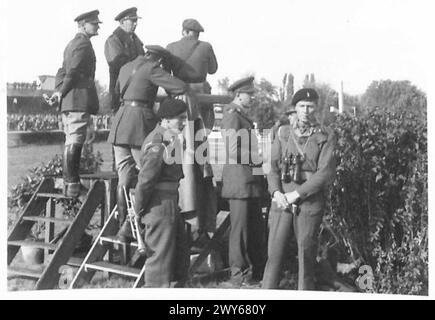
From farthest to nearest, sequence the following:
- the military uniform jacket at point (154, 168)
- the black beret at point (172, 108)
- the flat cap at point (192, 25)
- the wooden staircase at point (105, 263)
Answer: the flat cap at point (192, 25)
the wooden staircase at point (105, 263)
the black beret at point (172, 108)
the military uniform jacket at point (154, 168)

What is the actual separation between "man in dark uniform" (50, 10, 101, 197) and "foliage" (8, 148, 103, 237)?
0.41 feet

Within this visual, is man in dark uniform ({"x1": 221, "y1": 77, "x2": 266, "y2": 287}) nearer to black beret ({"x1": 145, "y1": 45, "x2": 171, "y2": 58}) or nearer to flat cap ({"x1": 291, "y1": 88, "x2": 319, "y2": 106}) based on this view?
flat cap ({"x1": 291, "y1": 88, "x2": 319, "y2": 106})

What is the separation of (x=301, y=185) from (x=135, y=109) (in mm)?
1862

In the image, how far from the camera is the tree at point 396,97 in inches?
287

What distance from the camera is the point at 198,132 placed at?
7426 mm

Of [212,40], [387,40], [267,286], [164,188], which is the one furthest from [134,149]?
[387,40]

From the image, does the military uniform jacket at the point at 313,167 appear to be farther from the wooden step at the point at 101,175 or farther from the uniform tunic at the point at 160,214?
the wooden step at the point at 101,175

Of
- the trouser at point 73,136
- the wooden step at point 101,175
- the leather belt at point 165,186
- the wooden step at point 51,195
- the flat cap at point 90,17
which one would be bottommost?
the wooden step at point 51,195

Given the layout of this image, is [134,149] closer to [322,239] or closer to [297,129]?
[297,129]

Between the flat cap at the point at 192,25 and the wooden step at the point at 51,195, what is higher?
the flat cap at the point at 192,25

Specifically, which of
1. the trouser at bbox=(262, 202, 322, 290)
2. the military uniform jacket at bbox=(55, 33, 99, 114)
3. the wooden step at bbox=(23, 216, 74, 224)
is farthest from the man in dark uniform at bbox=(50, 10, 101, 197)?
the trouser at bbox=(262, 202, 322, 290)

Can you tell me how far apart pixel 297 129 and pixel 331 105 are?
48 cm

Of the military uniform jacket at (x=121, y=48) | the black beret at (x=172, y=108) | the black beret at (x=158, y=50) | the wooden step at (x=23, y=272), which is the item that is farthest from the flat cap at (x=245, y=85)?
the wooden step at (x=23, y=272)

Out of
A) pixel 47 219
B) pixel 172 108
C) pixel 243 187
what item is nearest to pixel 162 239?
pixel 243 187
